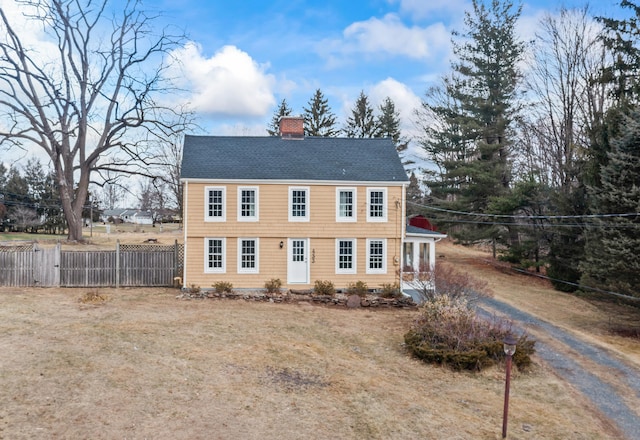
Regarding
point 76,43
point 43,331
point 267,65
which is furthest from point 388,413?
point 76,43

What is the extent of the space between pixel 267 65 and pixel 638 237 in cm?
1968

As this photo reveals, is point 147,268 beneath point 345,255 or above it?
beneath

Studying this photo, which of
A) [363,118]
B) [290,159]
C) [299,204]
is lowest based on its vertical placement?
[299,204]

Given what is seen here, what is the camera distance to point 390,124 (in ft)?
162

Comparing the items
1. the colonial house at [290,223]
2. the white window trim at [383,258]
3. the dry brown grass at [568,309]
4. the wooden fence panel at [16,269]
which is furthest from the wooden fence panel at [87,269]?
the dry brown grass at [568,309]

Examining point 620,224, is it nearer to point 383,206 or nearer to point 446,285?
point 446,285

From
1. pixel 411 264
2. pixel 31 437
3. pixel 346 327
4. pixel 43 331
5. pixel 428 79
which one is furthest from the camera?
pixel 428 79

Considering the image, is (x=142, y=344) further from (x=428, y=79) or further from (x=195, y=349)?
(x=428, y=79)

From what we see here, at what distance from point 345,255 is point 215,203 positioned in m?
6.28

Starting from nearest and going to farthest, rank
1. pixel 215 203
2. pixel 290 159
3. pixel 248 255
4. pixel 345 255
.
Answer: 1. pixel 215 203
2. pixel 248 255
3. pixel 345 255
4. pixel 290 159

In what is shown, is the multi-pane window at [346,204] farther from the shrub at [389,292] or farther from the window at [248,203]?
the window at [248,203]

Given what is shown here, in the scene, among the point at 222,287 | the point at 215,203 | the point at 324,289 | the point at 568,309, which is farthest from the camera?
the point at 568,309

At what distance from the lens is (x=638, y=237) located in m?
14.5

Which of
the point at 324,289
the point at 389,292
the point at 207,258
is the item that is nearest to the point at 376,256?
the point at 389,292
